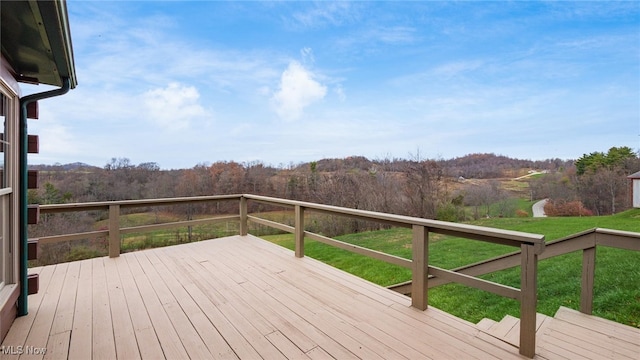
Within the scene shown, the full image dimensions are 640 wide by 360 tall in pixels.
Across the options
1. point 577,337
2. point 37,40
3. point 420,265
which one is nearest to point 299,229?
point 420,265

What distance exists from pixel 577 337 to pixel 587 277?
642mm

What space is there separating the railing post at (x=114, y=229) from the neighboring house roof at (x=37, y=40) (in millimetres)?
1880

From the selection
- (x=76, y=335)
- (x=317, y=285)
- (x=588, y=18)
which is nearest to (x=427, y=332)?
(x=317, y=285)

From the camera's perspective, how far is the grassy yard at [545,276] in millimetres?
3391

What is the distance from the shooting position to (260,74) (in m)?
8.48

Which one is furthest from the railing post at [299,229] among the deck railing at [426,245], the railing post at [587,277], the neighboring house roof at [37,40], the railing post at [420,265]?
the railing post at [587,277]

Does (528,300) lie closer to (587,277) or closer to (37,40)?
(587,277)

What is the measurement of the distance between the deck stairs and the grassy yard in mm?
1078

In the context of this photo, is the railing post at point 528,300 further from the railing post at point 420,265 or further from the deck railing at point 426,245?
the railing post at point 420,265

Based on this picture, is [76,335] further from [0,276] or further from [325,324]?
[325,324]

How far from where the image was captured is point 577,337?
195cm

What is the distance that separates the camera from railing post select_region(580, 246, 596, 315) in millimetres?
2266

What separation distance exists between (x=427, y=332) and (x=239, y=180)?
916 cm

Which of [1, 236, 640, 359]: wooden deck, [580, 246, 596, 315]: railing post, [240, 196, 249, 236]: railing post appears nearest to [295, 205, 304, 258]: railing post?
[1, 236, 640, 359]: wooden deck
